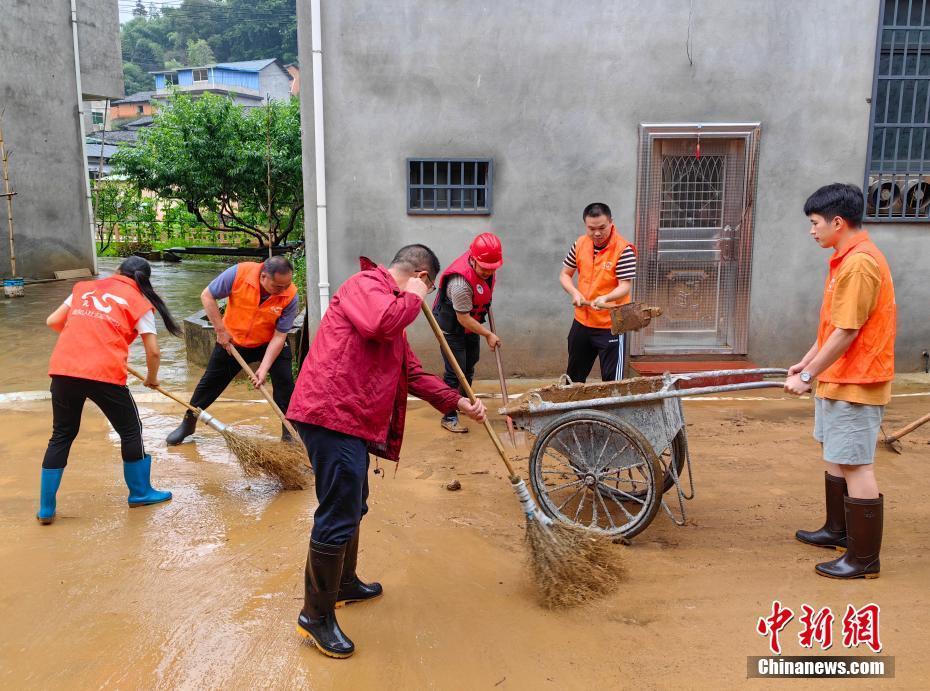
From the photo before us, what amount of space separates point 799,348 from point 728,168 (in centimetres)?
192

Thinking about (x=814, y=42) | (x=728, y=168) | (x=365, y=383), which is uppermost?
(x=814, y=42)

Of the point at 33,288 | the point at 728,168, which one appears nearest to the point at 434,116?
the point at 728,168

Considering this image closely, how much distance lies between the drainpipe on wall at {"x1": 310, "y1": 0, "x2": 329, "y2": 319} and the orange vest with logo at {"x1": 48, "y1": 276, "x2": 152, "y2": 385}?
9.51 ft

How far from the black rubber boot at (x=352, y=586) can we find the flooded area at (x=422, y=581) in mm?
50

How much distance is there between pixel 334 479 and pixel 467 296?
2.89 meters

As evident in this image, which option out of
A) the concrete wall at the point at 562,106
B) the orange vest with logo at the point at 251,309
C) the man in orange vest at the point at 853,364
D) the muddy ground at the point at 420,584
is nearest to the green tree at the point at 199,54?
the concrete wall at the point at 562,106

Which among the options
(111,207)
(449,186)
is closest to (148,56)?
(111,207)

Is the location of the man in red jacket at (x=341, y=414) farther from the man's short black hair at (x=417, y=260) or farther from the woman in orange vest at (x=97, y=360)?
the woman in orange vest at (x=97, y=360)

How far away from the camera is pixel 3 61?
553 inches

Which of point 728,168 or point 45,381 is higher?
point 728,168

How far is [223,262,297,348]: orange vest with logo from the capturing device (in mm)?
5395

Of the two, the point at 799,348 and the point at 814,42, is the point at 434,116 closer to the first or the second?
the point at 814,42

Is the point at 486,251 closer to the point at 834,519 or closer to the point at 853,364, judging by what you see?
the point at 853,364

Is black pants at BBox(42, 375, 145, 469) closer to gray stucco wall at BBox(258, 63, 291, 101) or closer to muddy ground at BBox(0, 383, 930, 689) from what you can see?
muddy ground at BBox(0, 383, 930, 689)
